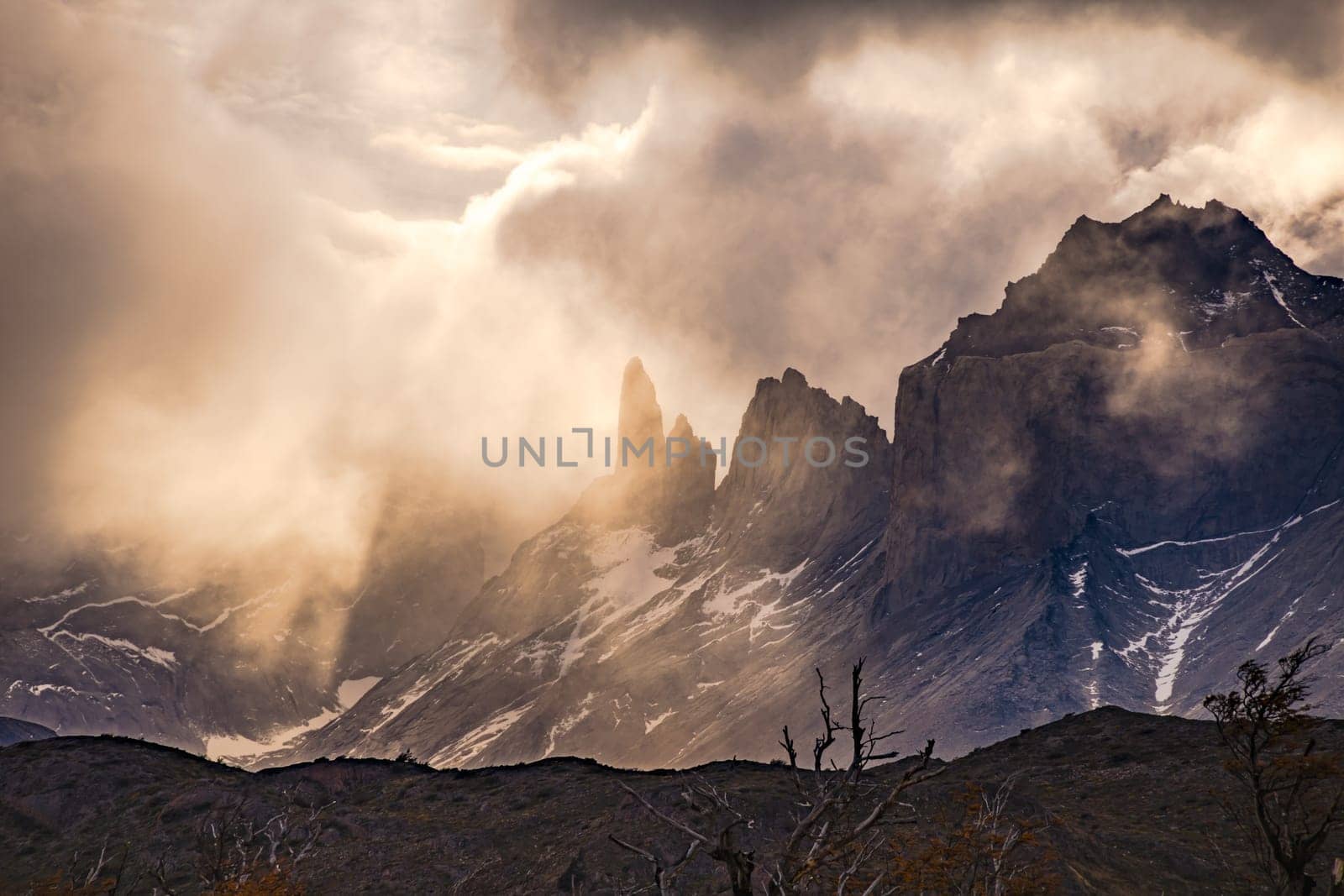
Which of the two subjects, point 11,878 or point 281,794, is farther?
point 281,794

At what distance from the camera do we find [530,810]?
10175cm

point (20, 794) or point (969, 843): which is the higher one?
point (969, 843)

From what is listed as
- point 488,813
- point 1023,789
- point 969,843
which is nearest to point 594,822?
point 488,813

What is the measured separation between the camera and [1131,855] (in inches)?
3275

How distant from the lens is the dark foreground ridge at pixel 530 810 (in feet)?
275

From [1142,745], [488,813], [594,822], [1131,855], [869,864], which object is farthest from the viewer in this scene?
[1142,745]

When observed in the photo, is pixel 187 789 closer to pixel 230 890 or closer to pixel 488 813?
pixel 488 813

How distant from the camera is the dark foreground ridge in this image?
8369 centimetres

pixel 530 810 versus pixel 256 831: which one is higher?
pixel 530 810

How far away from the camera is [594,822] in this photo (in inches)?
3757

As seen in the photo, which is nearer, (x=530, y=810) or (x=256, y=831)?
(x=256, y=831)

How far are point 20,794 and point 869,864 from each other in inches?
2814

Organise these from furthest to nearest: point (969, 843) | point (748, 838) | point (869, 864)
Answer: point (748, 838) < point (869, 864) < point (969, 843)

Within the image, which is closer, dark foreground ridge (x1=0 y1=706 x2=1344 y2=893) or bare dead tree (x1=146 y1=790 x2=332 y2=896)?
bare dead tree (x1=146 y1=790 x2=332 y2=896)
